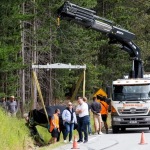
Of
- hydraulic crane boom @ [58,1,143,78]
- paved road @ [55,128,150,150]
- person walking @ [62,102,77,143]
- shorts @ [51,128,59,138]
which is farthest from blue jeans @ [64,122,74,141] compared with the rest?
hydraulic crane boom @ [58,1,143,78]

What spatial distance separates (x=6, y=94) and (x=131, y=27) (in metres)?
27.5

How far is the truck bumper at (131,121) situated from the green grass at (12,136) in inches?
227

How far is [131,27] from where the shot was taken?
59.4 meters

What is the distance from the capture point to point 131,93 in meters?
28.2

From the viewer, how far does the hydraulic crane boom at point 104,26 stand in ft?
86.1

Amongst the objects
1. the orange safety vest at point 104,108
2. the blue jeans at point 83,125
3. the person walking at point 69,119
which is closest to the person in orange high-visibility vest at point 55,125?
the person walking at point 69,119

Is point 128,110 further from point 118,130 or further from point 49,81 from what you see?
point 49,81

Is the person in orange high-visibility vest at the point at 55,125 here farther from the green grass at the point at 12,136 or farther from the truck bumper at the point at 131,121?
the truck bumper at the point at 131,121

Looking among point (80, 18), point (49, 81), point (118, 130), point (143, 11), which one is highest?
point (143, 11)

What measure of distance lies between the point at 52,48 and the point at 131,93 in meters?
18.4

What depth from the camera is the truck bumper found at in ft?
91.3

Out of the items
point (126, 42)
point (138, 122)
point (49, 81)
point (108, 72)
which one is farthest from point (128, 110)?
point (108, 72)

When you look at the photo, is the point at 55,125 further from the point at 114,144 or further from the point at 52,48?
the point at 52,48

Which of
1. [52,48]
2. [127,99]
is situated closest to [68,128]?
[127,99]
